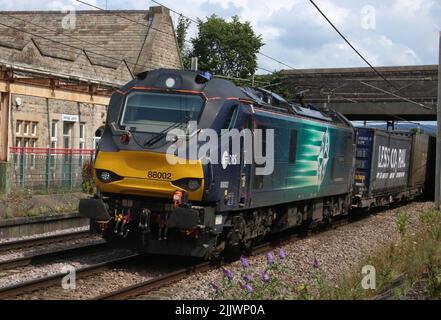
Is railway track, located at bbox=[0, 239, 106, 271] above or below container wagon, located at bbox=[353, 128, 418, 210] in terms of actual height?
below

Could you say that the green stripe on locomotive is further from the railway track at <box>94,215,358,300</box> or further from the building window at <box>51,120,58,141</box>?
the building window at <box>51,120,58,141</box>

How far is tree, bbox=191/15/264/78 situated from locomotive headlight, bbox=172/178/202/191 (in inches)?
1475

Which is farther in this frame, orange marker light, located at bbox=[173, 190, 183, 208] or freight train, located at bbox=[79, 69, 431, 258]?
freight train, located at bbox=[79, 69, 431, 258]

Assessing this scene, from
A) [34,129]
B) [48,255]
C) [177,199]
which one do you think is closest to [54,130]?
[34,129]

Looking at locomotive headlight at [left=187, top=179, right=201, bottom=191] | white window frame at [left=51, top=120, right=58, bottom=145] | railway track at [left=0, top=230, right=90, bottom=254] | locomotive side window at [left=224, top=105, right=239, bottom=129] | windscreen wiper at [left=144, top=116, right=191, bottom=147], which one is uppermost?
locomotive side window at [left=224, top=105, right=239, bottom=129]

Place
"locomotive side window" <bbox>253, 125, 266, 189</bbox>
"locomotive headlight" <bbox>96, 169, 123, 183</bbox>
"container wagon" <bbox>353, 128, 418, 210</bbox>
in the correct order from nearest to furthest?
"locomotive headlight" <bbox>96, 169, 123, 183</bbox> → "locomotive side window" <bbox>253, 125, 266, 189</bbox> → "container wagon" <bbox>353, 128, 418, 210</bbox>

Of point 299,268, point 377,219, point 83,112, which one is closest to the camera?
point 299,268

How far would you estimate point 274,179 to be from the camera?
12922mm

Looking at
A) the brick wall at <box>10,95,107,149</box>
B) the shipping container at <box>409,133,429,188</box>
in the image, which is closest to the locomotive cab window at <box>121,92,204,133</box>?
the brick wall at <box>10,95,107,149</box>

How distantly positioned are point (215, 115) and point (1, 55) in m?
14.3

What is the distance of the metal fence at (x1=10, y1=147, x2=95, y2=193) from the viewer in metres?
20.2

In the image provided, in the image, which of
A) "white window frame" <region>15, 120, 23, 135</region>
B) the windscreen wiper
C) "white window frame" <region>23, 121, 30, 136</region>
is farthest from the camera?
"white window frame" <region>23, 121, 30, 136</region>
